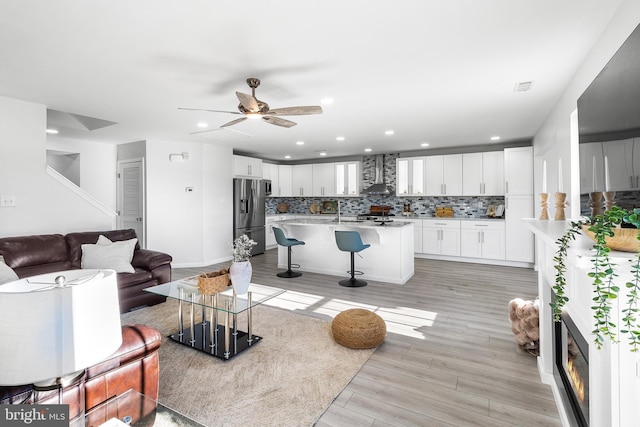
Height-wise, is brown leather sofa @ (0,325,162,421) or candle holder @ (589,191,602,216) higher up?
candle holder @ (589,191,602,216)

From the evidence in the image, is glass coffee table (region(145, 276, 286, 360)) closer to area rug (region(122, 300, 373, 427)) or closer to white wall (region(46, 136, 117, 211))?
area rug (region(122, 300, 373, 427))

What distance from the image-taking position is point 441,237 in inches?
269

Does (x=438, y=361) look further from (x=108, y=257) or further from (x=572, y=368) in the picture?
(x=108, y=257)

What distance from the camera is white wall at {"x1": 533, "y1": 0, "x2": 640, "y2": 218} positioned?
1.91 metres

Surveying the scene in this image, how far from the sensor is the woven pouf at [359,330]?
279 centimetres

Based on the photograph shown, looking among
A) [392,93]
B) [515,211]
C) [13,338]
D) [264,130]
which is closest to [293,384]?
[13,338]

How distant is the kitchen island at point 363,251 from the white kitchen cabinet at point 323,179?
2.86 m

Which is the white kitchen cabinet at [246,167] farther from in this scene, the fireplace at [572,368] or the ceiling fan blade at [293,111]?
the fireplace at [572,368]

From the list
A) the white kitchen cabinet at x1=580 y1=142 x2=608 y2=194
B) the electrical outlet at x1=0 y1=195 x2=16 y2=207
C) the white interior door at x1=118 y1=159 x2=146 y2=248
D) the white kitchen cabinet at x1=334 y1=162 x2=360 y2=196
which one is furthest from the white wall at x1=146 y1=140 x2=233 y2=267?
the white kitchen cabinet at x1=580 y1=142 x2=608 y2=194

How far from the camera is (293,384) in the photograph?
2.29 m

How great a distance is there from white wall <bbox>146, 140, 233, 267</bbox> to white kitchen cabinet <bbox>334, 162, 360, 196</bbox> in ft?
9.58

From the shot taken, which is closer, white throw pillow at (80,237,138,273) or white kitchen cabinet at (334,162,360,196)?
white throw pillow at (80,237,138,273)

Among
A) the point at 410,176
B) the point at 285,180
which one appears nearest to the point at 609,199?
the point at 410,176

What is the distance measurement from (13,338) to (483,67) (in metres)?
3.43
